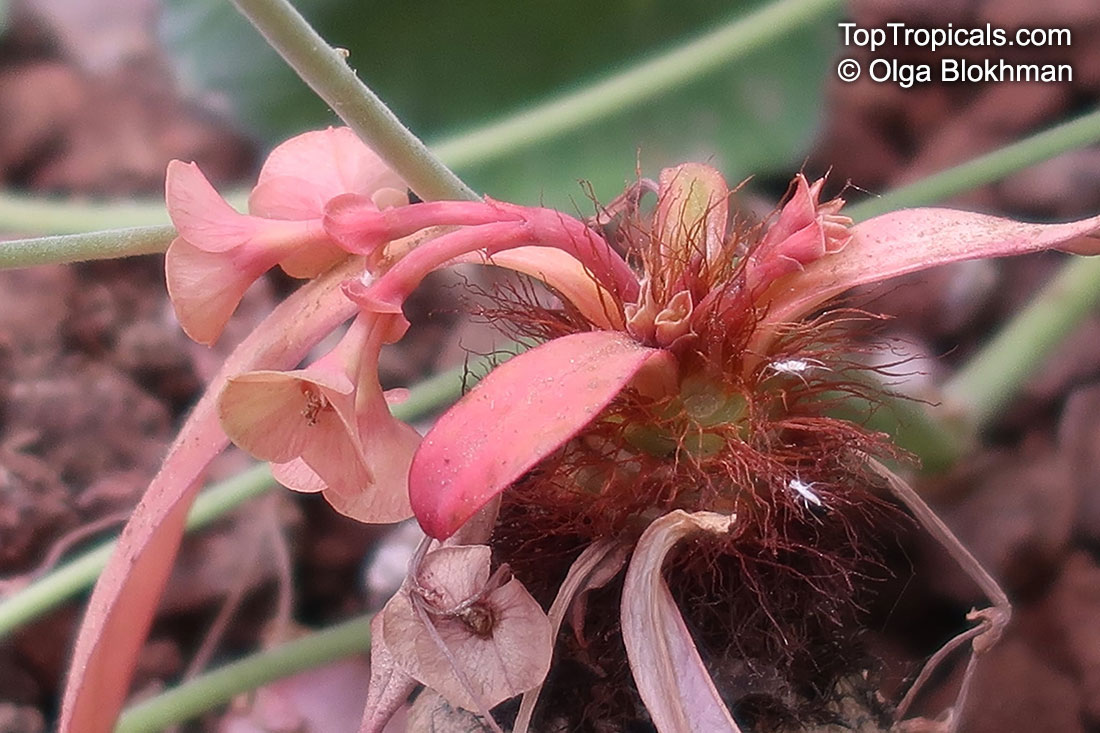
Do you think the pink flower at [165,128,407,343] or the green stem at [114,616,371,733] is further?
the green stem at [114,616,371,733]

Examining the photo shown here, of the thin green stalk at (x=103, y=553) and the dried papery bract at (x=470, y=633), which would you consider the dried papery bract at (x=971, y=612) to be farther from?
the thin green stalk at (x=103, y=553)

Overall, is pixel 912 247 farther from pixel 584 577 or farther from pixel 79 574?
pixel 79 574

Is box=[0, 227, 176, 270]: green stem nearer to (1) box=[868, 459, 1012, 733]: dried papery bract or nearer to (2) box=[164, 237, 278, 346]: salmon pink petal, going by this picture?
(2) box=[164, 237, 278, 346]: salmon pink petal

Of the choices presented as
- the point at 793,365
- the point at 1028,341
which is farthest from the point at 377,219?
the point at 1028,341

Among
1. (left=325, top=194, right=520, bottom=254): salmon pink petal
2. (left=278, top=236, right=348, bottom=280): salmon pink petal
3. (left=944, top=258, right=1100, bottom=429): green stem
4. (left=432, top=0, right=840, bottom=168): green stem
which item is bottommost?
(left=944, top=258, right=1100, bottom=429): green stem

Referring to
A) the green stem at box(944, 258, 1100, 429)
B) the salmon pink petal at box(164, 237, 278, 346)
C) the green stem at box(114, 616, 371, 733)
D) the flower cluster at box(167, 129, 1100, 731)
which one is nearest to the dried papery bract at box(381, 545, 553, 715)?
the flower cluster at box(167, 129, 1100, 731)

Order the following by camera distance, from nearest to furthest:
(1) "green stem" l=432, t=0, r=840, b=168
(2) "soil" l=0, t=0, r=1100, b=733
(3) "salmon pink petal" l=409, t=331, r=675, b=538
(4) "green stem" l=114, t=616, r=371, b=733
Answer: (3) "salmon pink petal" l=409, t=331, r=675, b=538 < (4) "green stem" l=114, t=616, r=371, b=733 < (2) "soil" l=0, t=0, r=1100, b=733 < (1) "green stem" l=432, t=0, r=840, b=168

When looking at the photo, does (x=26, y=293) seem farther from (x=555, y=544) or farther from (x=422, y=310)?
(x=555, y=544)

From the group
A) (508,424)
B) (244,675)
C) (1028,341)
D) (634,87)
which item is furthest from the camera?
(634,87)
